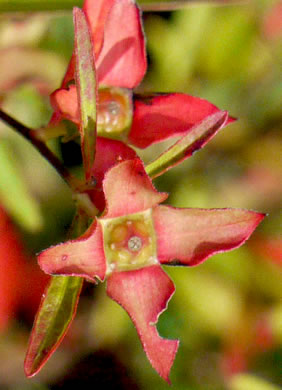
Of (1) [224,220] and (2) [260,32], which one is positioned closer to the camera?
(1) [224,220]

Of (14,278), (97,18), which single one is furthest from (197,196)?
(97,18)

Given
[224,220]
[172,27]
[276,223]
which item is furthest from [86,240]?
[172,27]

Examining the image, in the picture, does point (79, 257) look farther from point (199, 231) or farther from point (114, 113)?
point (114, 113)

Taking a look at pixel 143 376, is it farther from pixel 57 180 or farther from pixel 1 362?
pixel 57 180

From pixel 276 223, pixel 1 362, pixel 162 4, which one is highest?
pixel 162 4

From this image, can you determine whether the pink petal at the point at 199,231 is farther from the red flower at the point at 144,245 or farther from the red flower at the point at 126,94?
the red flower at the point at 126,94

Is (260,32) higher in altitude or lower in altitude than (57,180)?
higher

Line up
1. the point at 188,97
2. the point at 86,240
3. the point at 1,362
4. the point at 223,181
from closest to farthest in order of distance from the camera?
the point at 86,240
the point at 188,97
the point at 1,362
the point at 223,181

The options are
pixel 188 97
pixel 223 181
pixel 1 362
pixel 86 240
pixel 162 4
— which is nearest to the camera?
pixel 86 240
